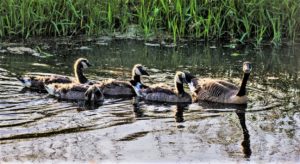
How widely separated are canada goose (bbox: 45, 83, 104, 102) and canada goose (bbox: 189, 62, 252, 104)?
1.61m

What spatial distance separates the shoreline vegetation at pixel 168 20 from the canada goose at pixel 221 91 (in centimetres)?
383

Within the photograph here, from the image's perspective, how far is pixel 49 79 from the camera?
10750 millimetres

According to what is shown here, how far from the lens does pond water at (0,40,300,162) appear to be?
7555 millimetres

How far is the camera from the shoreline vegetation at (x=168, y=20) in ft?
46.5

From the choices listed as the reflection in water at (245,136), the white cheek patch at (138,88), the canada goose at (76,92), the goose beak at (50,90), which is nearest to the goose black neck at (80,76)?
the canada goose at (76,92)

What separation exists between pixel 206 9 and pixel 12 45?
441cm

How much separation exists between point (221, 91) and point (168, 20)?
4608 mm

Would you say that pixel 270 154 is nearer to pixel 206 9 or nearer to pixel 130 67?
pixel 130 67

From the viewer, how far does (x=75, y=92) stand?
10.4 m

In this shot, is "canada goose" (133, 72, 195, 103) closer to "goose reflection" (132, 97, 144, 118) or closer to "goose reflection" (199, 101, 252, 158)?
"goose reflection" (132, 97, 144, 118)

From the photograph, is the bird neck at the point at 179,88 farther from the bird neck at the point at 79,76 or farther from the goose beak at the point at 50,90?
the goose beak at the point at 50,90

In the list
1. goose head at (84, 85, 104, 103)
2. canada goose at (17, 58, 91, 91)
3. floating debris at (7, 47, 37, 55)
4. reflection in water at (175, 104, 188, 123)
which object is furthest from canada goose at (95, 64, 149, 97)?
floating debris at (7, 47, 37, 55)

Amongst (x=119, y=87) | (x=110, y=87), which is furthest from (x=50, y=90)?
(x=119, y=87)

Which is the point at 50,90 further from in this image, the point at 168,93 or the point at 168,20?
the point at 168,20
